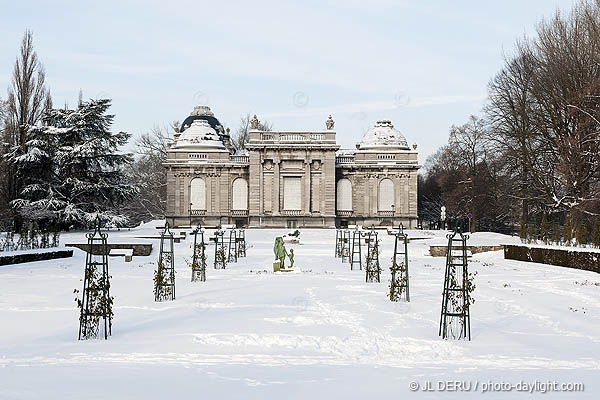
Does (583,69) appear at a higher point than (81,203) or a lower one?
higher

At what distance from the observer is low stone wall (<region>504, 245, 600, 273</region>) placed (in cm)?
2231

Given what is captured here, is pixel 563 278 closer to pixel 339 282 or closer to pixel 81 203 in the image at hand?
pixel 339 282

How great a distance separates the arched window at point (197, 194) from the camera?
58947mm

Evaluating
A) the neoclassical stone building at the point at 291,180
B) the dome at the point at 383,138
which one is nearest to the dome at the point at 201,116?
the neoclassical stone building at the point at 291,180

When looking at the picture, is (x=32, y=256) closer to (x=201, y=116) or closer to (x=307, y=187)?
(x=307, y=187)

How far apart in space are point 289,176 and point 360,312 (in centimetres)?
4476

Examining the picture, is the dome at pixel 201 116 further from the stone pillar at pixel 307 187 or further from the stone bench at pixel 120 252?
the stone bench at pixel 120 252

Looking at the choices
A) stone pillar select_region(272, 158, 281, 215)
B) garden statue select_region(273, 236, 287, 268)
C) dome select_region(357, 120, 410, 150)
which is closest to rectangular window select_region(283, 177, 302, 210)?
stone pillar select_region(272, 158, 281, 215)

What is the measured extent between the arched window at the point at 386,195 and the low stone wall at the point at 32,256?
123ft

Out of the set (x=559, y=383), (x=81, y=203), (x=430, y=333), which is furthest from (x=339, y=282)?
(x=81, y=203)

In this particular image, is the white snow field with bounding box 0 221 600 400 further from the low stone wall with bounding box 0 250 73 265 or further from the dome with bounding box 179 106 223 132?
the dome with bounding box 179 106 223 132

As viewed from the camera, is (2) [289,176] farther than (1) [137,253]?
Yes

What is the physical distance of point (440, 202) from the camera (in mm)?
77938

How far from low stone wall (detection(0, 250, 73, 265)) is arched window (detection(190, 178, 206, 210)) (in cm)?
3218
